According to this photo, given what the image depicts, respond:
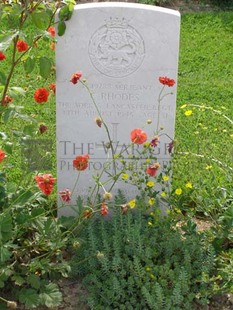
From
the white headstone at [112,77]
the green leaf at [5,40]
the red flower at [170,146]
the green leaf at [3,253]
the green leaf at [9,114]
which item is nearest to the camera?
the green leaf at [3,253]

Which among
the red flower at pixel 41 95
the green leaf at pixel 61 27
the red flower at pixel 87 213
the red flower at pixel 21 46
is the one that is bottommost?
the red flower at pixel 87 213

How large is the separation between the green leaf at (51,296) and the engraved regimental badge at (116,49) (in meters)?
1.18

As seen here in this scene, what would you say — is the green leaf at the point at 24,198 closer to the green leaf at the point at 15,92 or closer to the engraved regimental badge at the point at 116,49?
the green leaf at the point at 15,92

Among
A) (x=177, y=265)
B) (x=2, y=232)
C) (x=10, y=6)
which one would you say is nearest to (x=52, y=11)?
(x=10, y=6)

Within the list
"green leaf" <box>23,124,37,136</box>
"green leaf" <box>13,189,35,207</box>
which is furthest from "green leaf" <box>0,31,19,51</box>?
"green leaf" <box>13,189,35,207</box>

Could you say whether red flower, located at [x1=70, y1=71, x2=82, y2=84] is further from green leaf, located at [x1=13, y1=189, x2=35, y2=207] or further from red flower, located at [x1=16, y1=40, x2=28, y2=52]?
green leaf, located at [x1=13, y1=189, x2=35, y2=207]

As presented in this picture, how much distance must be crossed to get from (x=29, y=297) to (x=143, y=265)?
Answer: 0.61 metres

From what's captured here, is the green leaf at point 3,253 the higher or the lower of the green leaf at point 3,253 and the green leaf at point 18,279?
the higher

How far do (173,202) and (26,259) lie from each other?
2.84 feet

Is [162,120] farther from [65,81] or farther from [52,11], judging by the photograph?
[52,11]

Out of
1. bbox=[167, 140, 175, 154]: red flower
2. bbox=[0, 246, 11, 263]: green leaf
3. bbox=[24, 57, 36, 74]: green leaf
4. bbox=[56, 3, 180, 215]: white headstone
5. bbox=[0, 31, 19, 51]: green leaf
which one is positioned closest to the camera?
bbox=[0, 246, 11, 263]: green leaf

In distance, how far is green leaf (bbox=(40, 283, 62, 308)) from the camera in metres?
3.46

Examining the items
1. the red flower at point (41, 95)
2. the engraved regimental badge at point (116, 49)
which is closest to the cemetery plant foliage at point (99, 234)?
the red flower at point (41, 95)

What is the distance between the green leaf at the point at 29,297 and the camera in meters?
3.44
